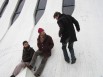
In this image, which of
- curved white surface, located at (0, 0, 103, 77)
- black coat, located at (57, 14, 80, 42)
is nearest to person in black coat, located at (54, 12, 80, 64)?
black coat, located at (57, 14, 80, 42)

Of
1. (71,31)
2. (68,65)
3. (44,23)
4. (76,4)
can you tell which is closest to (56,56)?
(68,65)

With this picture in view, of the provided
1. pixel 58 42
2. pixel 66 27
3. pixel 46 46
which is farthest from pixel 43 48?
pixel 66 27

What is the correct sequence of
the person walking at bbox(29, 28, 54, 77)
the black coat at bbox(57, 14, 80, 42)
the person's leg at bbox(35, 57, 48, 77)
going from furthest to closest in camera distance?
1. the person walking at bbox(29, 28, 54, 77)
2. the person's leg at bbox(35, 57, 48, 77)
3. the black coat at bbox(57, 14, 80, 42)

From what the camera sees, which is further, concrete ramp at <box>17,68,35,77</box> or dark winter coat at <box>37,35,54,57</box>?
dark winter coat at <box>37,35,54,57</box>

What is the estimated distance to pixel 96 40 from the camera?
782 cm

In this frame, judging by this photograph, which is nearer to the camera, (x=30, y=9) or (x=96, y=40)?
(x=96, y=40)

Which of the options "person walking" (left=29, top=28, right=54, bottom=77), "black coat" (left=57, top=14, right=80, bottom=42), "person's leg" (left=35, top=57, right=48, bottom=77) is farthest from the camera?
"person walking" (left=29, top=28, right=54, bottom=77)

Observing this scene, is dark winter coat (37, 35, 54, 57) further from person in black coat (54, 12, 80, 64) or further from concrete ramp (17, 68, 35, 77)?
concrete ramp (17, 68, 35, 77)

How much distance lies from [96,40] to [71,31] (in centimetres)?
146

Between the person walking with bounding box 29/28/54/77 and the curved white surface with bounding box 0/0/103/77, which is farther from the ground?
the person walking with bounding box 29/28/54/77

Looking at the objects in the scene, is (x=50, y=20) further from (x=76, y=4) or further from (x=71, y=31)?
(x=71, y=31)

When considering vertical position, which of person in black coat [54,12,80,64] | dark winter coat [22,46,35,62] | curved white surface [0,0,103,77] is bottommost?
curved white surface [0,0,103,77]

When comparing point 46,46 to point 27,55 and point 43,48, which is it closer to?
point 43,48

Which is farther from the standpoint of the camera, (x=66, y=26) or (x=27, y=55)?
(x=27, y=55)
